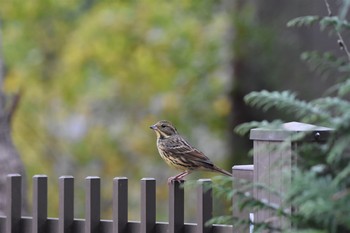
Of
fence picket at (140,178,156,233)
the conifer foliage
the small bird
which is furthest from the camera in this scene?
the small bird

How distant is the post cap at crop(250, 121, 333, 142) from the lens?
371 centimetres

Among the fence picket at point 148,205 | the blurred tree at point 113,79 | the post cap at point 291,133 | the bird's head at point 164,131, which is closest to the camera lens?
the post cap at point 291,133

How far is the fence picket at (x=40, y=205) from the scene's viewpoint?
506 cm

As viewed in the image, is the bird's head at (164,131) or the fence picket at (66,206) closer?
the fence picket at (66,206)

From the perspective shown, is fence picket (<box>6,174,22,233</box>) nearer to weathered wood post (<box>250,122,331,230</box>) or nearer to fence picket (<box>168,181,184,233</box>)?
fence picket (<box>168,181,184,233</box>)

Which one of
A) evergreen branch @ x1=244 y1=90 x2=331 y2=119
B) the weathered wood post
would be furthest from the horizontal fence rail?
evergreen branch @ x1=244 y1=90 x2=331 y2=119

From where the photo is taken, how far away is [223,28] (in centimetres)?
1571

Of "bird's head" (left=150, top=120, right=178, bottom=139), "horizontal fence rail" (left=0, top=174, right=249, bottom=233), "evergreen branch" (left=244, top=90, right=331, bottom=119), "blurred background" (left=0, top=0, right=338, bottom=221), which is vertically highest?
"blurred background" (left=0, top=0, right=338, bottom=221)

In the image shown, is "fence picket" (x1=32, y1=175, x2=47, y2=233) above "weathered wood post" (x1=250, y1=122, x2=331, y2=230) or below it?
below

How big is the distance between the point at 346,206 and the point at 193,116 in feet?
45.1

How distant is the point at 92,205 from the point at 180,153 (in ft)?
6.36

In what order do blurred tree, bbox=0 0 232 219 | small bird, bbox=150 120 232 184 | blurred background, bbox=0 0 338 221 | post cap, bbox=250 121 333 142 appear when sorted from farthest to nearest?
blurred tree, bbox=0 0 232 219
blurred background, bbox=0 0 338 221
small bird, bbox=150 120 232 184
post cap, bbox=250 121 333 142

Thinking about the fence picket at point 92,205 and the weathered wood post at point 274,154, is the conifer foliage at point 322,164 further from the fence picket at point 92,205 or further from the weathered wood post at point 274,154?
the fence picket at point 92,205

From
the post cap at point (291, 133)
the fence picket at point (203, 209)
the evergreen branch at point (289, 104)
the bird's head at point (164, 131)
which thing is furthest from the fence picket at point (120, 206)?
the bird's head at point (164, 131)
